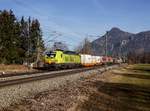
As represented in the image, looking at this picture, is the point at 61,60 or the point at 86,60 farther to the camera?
the point at 86,60

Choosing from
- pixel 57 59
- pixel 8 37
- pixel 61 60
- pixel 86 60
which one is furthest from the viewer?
pixel 86 60

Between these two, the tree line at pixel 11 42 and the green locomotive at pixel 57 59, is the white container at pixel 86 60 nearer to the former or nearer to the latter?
the tree line at pixel 11 42

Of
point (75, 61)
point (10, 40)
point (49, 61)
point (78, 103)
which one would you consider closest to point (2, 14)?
point (10, 40)

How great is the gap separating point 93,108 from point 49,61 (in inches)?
1723

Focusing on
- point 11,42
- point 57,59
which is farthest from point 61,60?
point 11,42

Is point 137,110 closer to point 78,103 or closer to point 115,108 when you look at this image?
point 115,108

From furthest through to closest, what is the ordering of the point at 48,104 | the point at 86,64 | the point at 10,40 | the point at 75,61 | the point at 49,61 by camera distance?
the point at 86,64 < the point at 10,40 < the point at 75,61 < the point at 49,61 < the point at 48,104

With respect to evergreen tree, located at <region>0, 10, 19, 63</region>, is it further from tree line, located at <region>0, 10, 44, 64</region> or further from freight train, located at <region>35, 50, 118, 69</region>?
freight train, located at <region>35, 50, 118, 69</region>

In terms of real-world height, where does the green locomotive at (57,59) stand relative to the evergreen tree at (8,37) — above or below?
below

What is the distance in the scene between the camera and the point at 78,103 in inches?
695

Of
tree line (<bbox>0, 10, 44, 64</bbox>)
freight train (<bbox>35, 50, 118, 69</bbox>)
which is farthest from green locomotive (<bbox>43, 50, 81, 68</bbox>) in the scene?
tree line (<bbox>0, 10, 44, 64</bbox>)

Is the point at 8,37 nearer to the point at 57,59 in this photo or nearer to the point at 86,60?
the point at 86,60

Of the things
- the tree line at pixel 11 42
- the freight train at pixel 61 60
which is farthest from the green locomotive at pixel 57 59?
the tree line at pixel 11 42

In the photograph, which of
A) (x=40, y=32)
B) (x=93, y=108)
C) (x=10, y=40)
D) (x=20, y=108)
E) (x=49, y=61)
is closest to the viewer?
(x=20, y=108)
